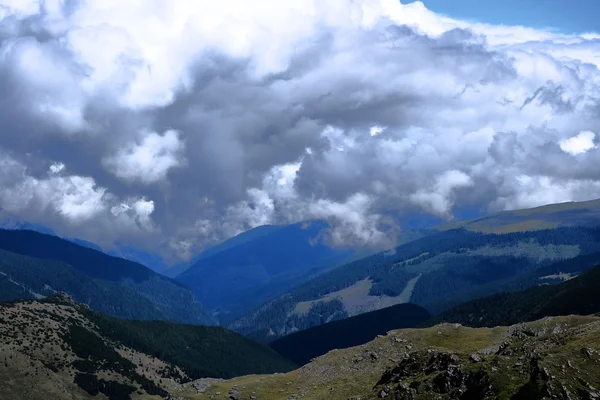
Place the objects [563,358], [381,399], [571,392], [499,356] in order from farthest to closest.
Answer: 1. [381,399]
2. [499,356]
3. [563,358]
4. [571,392]

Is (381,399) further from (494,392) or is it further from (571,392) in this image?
(571,392)

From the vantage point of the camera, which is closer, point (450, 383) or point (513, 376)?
point (513, 376)

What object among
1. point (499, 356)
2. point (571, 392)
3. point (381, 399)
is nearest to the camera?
point (571, 392)

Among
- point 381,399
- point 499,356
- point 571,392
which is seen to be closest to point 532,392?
point 571,392

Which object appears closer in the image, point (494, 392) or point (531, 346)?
point (494, 392)

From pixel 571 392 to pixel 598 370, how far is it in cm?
1088

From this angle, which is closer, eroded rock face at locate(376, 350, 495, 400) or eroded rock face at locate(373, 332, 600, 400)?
eroded rock face at locate(373, 332, 600, 400)

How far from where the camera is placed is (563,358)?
15775cm

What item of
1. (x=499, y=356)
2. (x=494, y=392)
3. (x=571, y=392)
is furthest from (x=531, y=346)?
(x=571, y=392)

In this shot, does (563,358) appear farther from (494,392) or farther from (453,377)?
(453,377)

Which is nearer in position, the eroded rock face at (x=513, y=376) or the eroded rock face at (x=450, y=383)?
the eroded rock face at (x=513, y=376)

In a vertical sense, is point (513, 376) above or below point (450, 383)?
above

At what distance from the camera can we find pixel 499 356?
18050 cm

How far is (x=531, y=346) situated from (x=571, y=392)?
4000 cm
